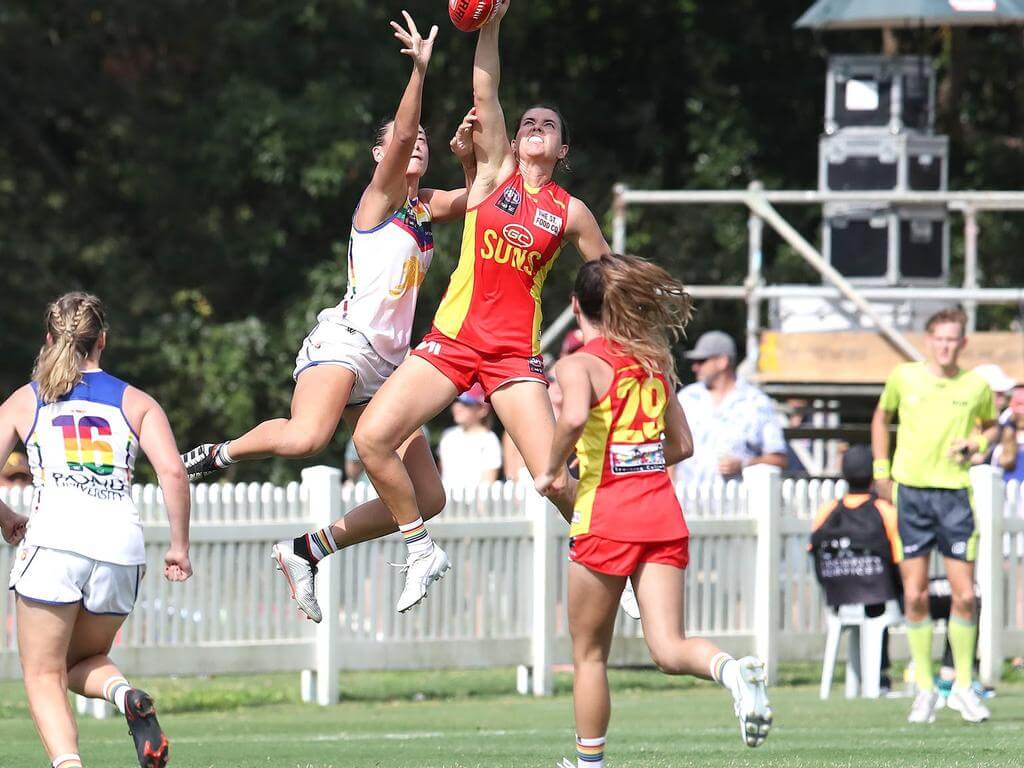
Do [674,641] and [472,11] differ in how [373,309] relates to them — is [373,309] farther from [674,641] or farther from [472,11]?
[674,641]

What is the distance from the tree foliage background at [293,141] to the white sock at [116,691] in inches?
607

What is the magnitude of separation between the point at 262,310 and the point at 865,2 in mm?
9772

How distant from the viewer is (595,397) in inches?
289

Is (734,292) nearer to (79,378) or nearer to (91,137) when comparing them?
(79,378)

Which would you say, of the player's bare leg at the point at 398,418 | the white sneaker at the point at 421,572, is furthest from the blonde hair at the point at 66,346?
the white sneaker at the point at 421,572

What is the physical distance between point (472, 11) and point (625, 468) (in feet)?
6.84

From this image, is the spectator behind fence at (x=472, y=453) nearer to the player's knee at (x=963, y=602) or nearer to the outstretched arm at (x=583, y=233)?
the player's knee at (x=963, y=602)

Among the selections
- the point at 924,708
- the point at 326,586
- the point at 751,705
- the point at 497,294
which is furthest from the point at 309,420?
the point at 326,586

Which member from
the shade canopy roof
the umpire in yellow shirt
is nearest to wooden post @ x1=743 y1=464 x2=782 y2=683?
the umpire in yellow shirt

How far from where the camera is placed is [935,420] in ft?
38.6

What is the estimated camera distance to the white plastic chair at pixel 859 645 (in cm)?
1368

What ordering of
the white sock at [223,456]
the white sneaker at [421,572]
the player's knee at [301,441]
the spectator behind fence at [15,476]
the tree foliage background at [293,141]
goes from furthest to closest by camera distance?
the tree foliage background at [293,141] → the spectator behind fence at [15,476] → the white sock at [223,456] → the white sneaker at [421,572] → the player's knee at [301,441]

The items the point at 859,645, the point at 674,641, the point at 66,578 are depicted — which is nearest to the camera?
the point at 674,641

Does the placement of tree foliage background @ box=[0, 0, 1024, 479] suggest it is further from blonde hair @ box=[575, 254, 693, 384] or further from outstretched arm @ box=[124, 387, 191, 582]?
blonde hair @ box=[575, 254, 693, 384]
